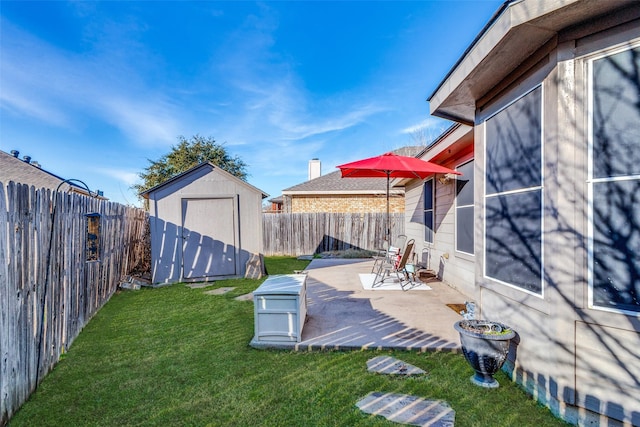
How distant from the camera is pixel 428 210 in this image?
7660mm

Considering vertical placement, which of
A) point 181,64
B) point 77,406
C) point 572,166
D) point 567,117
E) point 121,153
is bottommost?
point 77,406

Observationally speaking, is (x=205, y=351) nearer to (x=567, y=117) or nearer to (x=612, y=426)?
(x=612, y=426)

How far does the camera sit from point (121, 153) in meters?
19.1

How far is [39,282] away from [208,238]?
487 cm

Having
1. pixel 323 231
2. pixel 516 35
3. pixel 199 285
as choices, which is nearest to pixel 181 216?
pixel 199 285

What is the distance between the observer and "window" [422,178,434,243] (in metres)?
7.42

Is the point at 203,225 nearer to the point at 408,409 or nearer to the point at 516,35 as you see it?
the point at 408,409

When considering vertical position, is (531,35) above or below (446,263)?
above

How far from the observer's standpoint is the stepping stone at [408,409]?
2119 millimetres

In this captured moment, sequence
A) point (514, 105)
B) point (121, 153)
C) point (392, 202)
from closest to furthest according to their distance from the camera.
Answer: point (514, 105)
point (392, 202)
point (121, 153)

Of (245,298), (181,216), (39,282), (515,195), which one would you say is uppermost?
(515,195)

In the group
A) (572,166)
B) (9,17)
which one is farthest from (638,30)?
(9,17)

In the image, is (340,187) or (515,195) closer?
(515,195)

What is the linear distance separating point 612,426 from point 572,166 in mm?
1571
